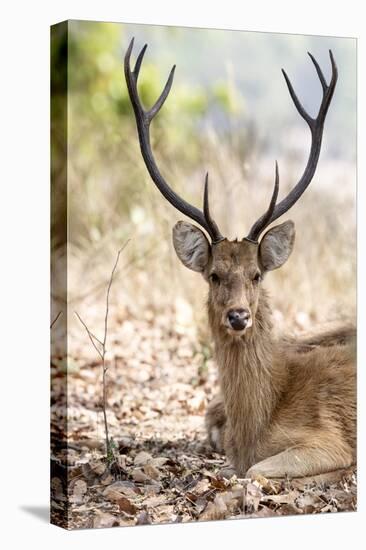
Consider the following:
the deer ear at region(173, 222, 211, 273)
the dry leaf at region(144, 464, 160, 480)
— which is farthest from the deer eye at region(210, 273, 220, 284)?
the dry leaf at region(144, 464, 160, 480)

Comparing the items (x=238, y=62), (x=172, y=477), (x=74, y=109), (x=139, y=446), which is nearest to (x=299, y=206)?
(x=238, y=62)

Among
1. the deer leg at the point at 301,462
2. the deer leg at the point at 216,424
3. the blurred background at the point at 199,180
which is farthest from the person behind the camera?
the blurred background at the point at 199,180

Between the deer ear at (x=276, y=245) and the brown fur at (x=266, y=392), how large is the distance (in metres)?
0.01

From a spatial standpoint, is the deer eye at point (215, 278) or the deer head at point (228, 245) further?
the deer eye at point (215, 278)

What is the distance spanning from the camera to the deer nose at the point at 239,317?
6809mm

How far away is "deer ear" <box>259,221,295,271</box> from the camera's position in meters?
7.05

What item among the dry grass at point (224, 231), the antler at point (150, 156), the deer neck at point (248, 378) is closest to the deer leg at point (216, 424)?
the deer neck at point (248, 378)

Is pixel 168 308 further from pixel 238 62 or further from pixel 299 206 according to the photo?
pixel 238 62

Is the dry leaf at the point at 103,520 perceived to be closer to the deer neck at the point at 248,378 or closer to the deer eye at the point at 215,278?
the deer neck at the point at 248,378

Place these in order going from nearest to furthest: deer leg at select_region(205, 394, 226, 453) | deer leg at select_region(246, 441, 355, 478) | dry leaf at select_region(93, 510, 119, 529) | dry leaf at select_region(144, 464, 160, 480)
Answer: dry leaf at select_region(93, 510, 119, 529) < deer leg at select_region(246, 441, 355, 478) < dry leaf at select_region(144, 464, 160, 480) < deer leg at select_region(205, 394, 226, 453)

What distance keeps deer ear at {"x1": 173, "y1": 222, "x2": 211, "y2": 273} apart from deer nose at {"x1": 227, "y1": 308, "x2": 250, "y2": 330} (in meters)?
0.43

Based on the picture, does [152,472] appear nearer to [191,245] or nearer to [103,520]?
[103,520]

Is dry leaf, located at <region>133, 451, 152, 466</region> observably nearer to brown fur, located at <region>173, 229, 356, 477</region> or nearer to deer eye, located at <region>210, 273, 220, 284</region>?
brown fur, located at <region>173, 229, 356, 477</region>

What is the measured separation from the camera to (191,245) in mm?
7090
